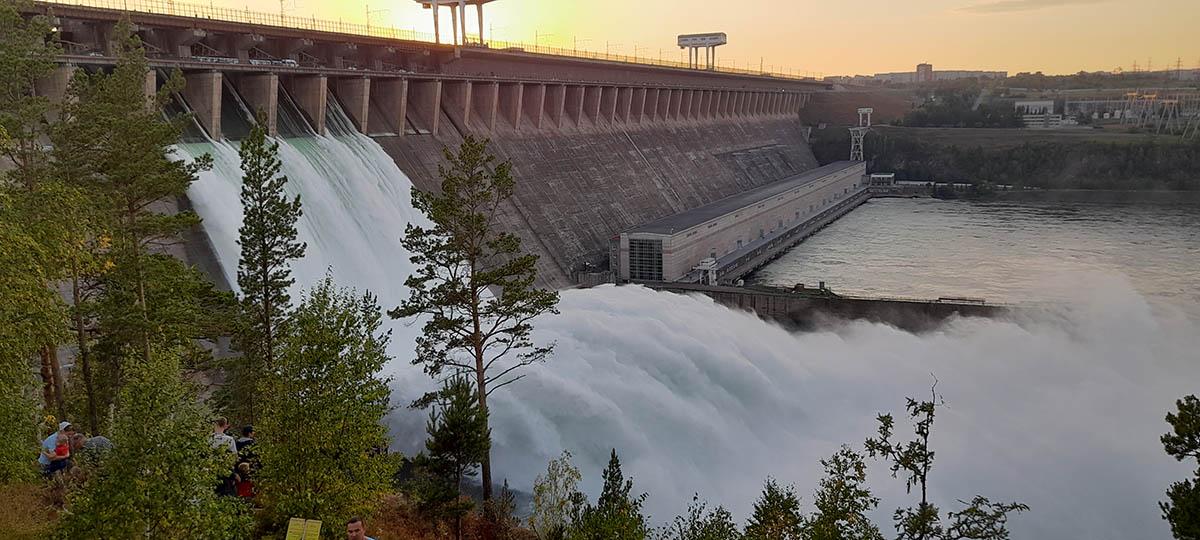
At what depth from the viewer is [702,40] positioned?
121 metres

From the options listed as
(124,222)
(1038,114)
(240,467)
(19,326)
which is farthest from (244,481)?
(1038,114)

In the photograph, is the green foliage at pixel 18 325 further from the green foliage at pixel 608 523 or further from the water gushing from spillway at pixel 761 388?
the water gushing from spillway at pixel 761 388

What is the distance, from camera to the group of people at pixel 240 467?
12.1m

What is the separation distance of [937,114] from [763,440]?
111593 mm

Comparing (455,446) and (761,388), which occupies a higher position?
(455,446)

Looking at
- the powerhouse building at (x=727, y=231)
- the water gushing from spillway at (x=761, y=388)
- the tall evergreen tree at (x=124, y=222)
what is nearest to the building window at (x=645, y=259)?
the powerhouse building at (x=727, y=231)

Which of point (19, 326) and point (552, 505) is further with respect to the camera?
point (552, 505)

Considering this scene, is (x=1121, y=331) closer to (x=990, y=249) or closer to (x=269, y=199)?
(x=990, y=249)

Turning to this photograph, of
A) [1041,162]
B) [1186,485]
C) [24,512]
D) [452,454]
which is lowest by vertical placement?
[452,454]

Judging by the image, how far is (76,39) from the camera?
104ft

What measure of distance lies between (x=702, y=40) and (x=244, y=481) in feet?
376

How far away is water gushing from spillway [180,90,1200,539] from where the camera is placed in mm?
23562

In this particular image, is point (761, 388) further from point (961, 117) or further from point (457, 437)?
point (961, 117)

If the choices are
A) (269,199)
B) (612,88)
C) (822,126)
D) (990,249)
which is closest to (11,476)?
(269,199)
